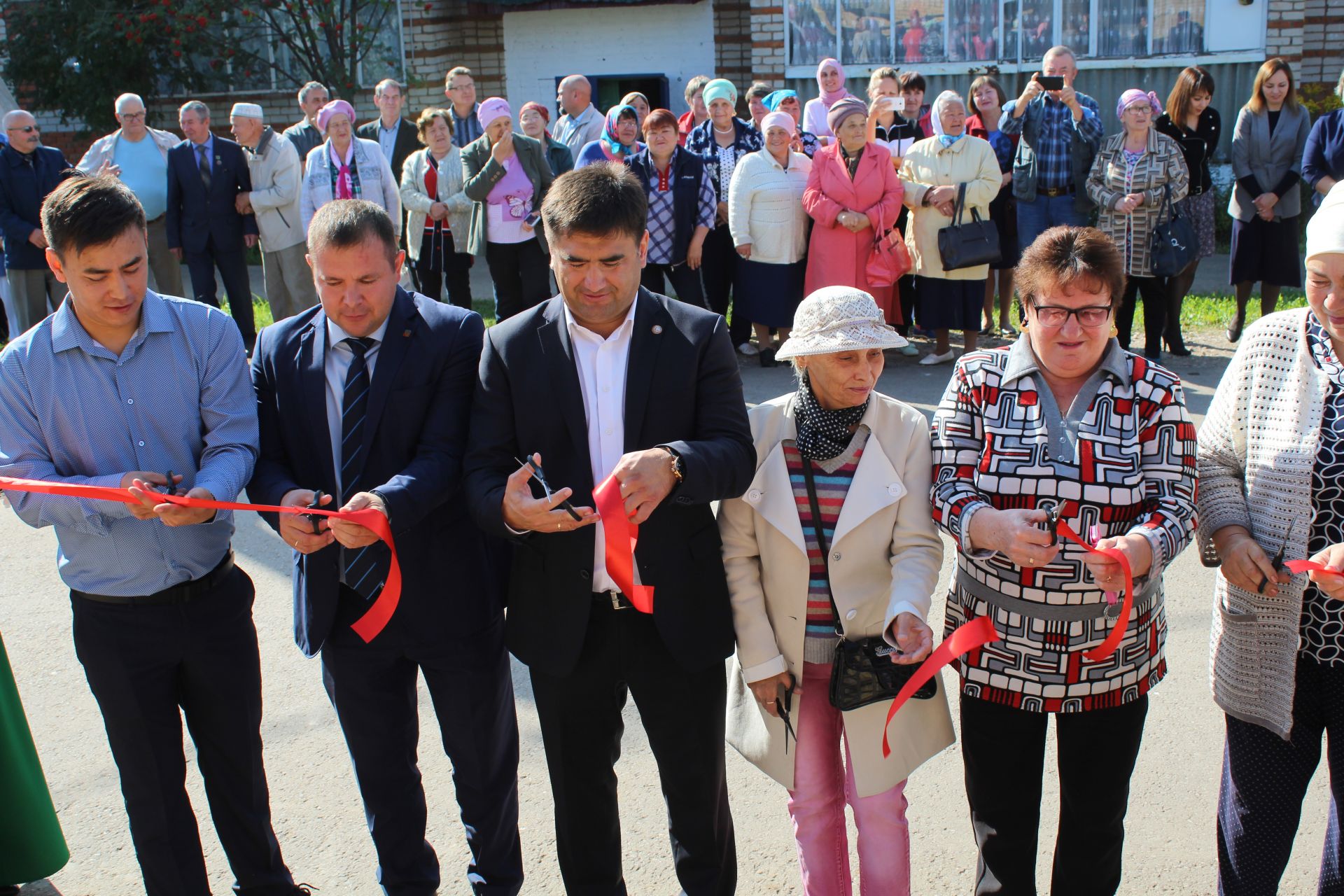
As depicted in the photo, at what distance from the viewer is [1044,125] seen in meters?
9.20

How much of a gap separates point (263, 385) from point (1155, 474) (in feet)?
7.68

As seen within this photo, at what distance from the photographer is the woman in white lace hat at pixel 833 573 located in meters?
2.85

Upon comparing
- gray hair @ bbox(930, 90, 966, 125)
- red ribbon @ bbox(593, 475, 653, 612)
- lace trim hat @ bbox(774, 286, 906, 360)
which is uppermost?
gray hair @ bbox(930, 90, 966, 125)

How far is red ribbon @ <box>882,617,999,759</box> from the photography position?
274 centimetres

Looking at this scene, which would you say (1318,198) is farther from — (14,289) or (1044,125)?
(14,289)

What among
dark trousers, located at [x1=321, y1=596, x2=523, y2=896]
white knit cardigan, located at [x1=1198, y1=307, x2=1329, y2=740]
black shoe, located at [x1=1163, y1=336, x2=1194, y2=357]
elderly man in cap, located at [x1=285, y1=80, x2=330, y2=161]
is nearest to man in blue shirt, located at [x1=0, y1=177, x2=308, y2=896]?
dark trousers, located at [x1=321, y1=596, x2=523, y2=896]

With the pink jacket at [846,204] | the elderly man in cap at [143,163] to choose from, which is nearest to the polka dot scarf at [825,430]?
the pink jacket at [846,204]

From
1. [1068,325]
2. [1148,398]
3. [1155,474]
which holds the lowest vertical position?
[1155,474]

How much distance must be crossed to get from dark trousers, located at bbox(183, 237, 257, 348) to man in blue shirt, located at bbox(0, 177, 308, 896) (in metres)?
7.87

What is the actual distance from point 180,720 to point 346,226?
1.43 metres

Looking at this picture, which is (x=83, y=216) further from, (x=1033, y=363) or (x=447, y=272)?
(x=447, y=272)

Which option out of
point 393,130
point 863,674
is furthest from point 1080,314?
point 393,130

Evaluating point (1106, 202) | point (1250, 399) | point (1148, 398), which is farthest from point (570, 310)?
point (1106, 202)

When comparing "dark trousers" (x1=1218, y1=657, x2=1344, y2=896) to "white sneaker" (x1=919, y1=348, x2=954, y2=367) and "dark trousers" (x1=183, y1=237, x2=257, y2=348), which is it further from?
"dark trousers" (x1=183, y1=237, x2=257, y2=348)
